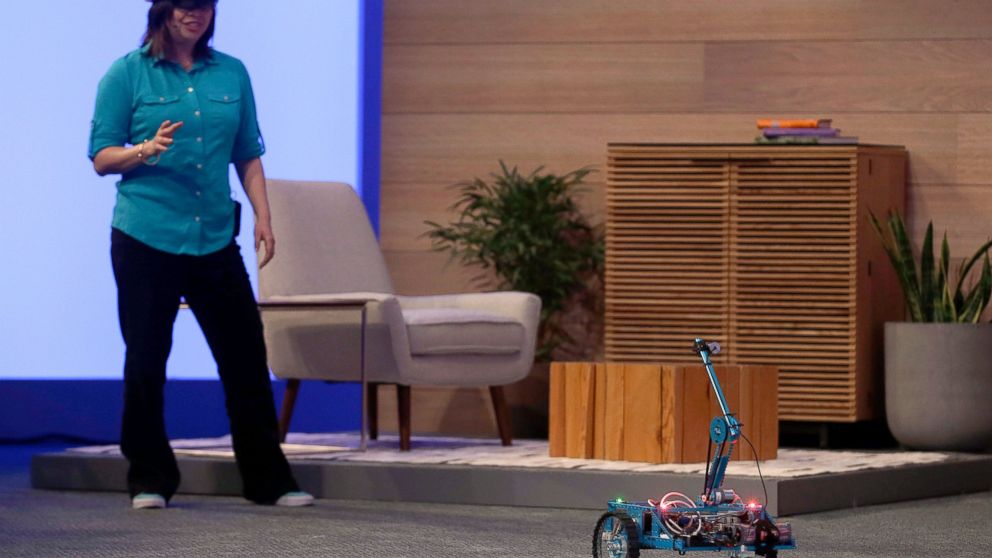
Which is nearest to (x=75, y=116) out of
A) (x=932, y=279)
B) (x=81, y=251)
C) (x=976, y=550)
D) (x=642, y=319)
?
(x=81, y=251)

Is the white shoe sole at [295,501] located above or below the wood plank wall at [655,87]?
below

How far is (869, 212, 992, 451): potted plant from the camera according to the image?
5555 mm

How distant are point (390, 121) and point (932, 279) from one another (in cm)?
237

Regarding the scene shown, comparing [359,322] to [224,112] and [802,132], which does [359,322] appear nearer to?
[224,112]

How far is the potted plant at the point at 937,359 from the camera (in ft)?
18.2

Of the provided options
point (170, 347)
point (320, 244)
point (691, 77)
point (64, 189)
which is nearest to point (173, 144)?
point (170, 347)

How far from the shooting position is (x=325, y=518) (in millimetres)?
4137

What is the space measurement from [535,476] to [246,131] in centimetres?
128

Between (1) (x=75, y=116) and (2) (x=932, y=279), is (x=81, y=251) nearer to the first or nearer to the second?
(1) (x=75, y=116)

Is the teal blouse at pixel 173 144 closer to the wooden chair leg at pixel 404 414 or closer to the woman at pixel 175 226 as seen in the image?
the woman at pixel 175 226

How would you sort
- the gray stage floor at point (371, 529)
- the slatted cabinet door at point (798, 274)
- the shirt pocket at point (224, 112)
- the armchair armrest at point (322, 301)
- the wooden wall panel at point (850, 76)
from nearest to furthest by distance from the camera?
the gray stage floor at point (371, 529), the shirt pocket at point (224, 112), the armchair armrest at point (322, 301), the slatted cabinet door at point (798, 274), the wooden wall panel at point (850, 76)

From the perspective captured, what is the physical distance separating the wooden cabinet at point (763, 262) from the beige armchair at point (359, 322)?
66 cm

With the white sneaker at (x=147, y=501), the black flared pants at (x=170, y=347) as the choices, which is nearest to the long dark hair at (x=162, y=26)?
the black flared pants at (x=170, y=347)

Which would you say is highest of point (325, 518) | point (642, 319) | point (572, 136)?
point (572, 136)
